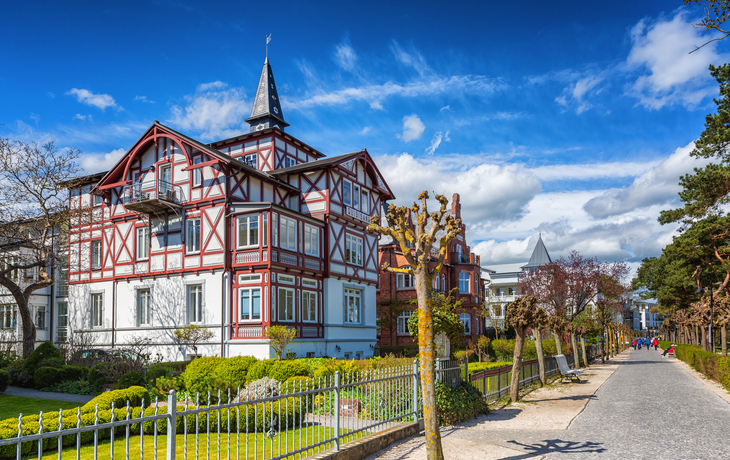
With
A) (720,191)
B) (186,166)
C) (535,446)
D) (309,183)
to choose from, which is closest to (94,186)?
(186,166)

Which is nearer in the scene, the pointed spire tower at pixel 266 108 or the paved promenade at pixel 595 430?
the paved promenade at pixel 595 430

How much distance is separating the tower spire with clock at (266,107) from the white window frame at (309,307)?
45.4ft

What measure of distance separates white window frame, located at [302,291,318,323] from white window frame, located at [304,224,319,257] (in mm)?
2087

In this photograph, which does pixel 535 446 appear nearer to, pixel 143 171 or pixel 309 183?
pixel 309 183

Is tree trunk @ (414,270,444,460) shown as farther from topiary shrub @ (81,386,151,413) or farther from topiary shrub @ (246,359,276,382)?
topiary shrub @ (246,359,276,382)

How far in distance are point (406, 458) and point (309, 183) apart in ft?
71.0

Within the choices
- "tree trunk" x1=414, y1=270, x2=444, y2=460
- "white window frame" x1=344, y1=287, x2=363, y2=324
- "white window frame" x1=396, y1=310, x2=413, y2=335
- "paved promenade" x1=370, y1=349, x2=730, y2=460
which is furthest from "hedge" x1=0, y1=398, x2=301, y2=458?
"white window frame" x1=396, y1=310, x2=413, y2=335

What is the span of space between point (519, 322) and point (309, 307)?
12.7m

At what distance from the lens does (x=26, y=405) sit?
15.4 meters

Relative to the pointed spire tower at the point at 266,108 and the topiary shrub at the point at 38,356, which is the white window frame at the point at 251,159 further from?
the topiary shrub at the point at 38,356

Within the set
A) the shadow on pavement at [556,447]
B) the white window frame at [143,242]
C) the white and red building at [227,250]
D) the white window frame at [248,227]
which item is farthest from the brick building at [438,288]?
the shadow on pavement at [556,447]

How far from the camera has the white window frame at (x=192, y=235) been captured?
27141mm

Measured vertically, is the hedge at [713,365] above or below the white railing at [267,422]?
below

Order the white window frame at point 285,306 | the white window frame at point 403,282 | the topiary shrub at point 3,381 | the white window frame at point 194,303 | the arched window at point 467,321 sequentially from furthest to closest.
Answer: the arched window at point 467,321, the white window frame at point 403,282, the white window frame at point 194,303, the white window frame at point 285,306, the topiary shrub at point 3,381
